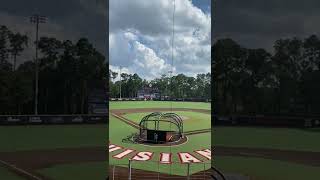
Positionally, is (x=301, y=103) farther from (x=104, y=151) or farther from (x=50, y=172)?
(x=50, y=172)

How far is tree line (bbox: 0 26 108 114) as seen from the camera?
871cm

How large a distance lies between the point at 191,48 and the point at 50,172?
11.3 feet

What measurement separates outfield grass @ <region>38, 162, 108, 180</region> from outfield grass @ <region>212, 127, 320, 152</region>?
211 cm

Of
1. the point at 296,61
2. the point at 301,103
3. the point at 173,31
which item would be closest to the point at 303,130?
the point at 301,103

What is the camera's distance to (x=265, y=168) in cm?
802

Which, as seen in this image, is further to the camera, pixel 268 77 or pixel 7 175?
pixel 7 175

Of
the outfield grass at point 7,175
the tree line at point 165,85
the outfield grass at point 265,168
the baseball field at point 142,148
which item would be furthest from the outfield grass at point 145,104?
the outfield grass at point 7,175

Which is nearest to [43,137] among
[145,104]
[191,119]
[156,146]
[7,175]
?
[7,175]

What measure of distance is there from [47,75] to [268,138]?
4.23 m

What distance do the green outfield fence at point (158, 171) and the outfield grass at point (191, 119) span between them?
693 mm

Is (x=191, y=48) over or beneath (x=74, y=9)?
beneath

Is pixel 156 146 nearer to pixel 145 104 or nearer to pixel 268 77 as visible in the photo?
pixel 145 104

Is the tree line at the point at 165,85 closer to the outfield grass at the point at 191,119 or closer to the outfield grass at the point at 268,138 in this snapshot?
the outfield grass at the point at 191,119

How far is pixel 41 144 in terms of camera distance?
8.85m
